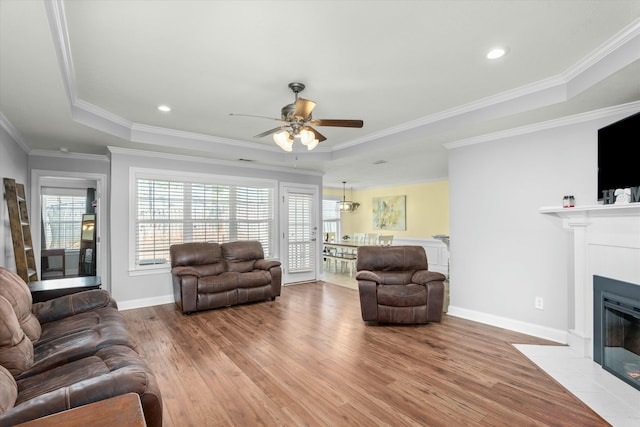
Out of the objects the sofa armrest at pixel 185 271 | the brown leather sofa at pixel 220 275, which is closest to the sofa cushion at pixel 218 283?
the brown leather sofa at pixel 220 275

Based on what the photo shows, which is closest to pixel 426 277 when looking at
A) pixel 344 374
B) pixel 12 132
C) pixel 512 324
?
pixel 512 324

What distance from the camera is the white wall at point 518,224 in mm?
3293

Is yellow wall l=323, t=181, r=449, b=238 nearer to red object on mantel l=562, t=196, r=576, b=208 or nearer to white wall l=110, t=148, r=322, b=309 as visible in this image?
red object on mantel l=562, t=196, r=576, b=208

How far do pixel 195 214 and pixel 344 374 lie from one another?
383cm

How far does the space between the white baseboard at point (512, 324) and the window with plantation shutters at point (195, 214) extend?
3.58m

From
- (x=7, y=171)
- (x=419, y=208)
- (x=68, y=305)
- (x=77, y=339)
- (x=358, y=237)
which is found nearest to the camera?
(x=77, y=339)

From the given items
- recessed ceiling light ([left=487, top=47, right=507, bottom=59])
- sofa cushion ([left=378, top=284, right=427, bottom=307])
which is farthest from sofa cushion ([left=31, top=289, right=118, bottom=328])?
recessed ceiling light ([left=487, top=47, right=507, bottom=59])

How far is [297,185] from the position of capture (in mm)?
6520

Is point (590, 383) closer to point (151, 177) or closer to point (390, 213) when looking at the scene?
point (151, 177)

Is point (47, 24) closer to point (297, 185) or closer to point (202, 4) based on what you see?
point (202, 4)

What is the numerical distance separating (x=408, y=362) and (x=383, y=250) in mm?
1796

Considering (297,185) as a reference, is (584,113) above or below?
above

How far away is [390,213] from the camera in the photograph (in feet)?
30.8

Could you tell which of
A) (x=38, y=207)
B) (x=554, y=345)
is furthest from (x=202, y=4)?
(x=38, y=207)
